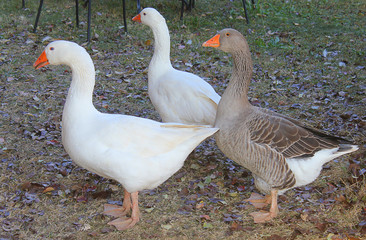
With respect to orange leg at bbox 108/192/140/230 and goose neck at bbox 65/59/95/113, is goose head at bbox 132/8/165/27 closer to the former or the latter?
goose neck at bbox 65/59/95/113

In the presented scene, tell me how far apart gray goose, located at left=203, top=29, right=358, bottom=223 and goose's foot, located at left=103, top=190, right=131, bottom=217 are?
1020 mm

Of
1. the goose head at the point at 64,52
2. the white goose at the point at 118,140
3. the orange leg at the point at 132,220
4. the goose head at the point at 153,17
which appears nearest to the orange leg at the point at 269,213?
the white goose at the point at 118,140

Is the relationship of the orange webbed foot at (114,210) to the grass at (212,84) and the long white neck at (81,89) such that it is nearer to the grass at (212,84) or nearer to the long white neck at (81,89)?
the grass at (212,84)

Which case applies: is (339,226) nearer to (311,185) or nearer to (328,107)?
(311,185)

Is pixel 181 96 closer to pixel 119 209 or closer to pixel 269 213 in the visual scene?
pixel 119 209

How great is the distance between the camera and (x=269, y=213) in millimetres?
3799

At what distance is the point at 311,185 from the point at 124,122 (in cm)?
205

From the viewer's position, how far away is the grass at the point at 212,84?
12.2ft

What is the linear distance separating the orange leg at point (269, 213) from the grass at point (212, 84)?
0.07 meters

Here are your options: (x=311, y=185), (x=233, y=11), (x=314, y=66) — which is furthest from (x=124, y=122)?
(x=233, y=11)

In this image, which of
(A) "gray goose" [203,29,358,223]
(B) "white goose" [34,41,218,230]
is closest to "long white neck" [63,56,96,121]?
(B) "white goose" [34,41,218,230]

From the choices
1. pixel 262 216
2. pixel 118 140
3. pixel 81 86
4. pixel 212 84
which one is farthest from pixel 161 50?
pixel 262 216

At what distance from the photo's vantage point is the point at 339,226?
366cm

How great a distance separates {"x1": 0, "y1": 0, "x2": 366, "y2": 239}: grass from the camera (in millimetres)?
3709
